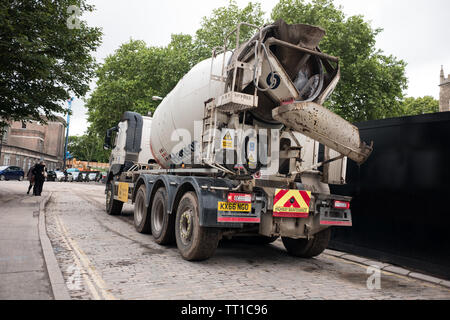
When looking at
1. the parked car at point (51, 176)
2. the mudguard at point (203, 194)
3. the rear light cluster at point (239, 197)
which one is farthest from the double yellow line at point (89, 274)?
the parked car at point (51, 176)

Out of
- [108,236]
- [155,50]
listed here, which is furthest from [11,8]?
[155,50]

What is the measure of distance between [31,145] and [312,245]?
230 ft

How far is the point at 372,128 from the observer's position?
6949mm

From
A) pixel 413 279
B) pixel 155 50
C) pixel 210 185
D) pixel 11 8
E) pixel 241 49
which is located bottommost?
pixel 413 279

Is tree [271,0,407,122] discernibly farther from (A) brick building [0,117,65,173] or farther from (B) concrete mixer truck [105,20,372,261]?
(A) brick building [0,117,65,173]

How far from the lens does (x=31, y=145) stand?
64688mm

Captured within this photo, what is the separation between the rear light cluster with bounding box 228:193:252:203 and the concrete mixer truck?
15mm

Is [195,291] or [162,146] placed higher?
[162,146]

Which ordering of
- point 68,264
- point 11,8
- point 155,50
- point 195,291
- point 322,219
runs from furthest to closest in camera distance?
1. point 155,50
2. point 11,8
3. point 322,219
4. point 68,264
5. point 195,291

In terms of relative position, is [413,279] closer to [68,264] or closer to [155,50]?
[68,264]

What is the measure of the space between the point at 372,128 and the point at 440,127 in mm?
1377

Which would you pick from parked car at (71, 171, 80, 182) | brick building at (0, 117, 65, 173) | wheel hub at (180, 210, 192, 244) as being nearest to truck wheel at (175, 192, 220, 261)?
wheel hub at (180, 210, 192, 244)

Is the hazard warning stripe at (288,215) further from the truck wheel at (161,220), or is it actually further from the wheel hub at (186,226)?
the truck wheel at (161,220)

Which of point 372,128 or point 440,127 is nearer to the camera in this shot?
point 440,127
